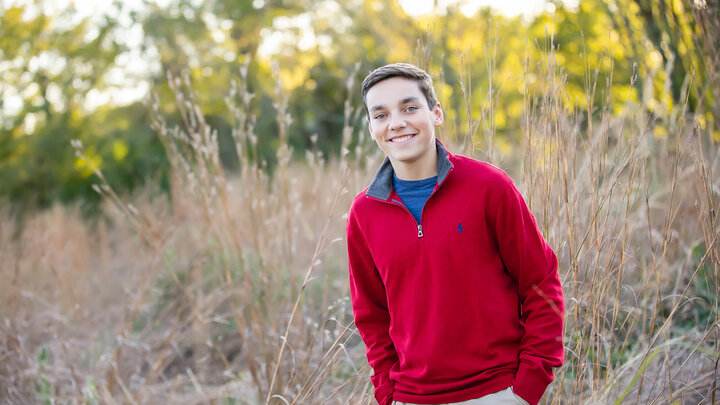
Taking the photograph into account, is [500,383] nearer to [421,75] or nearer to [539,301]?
[539,301]

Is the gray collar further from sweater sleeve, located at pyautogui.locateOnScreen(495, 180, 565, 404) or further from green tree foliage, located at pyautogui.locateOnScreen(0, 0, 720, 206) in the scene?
green tree foliage, located at pyautogui.locateOnScreen(0, 0, 720, 206)

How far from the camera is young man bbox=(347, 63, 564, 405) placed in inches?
56.6

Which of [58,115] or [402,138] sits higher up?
[402,138]

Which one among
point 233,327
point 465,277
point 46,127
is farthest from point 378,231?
point 46,127

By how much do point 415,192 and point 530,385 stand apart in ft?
1.71

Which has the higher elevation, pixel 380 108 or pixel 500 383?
pixel 380 108

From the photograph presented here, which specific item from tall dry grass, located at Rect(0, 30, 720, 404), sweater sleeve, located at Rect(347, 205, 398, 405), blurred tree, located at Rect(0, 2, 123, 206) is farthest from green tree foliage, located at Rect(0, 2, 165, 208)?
sweater sleeve, located at Rect(347, 205, 398, 405)

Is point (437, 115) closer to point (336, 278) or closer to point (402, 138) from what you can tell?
point (402, 138)

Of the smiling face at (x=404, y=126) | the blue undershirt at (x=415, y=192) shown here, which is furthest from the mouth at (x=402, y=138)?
the blue undershirt at (x=415, y=192)

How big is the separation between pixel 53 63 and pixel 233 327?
9.74 metres

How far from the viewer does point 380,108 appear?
1.61m

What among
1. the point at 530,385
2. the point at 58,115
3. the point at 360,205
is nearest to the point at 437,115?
the point at 360,205

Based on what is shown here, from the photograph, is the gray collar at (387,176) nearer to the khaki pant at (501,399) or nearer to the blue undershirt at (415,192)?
the blue undershirt at (415,192)

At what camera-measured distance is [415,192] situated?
5.17 feet
